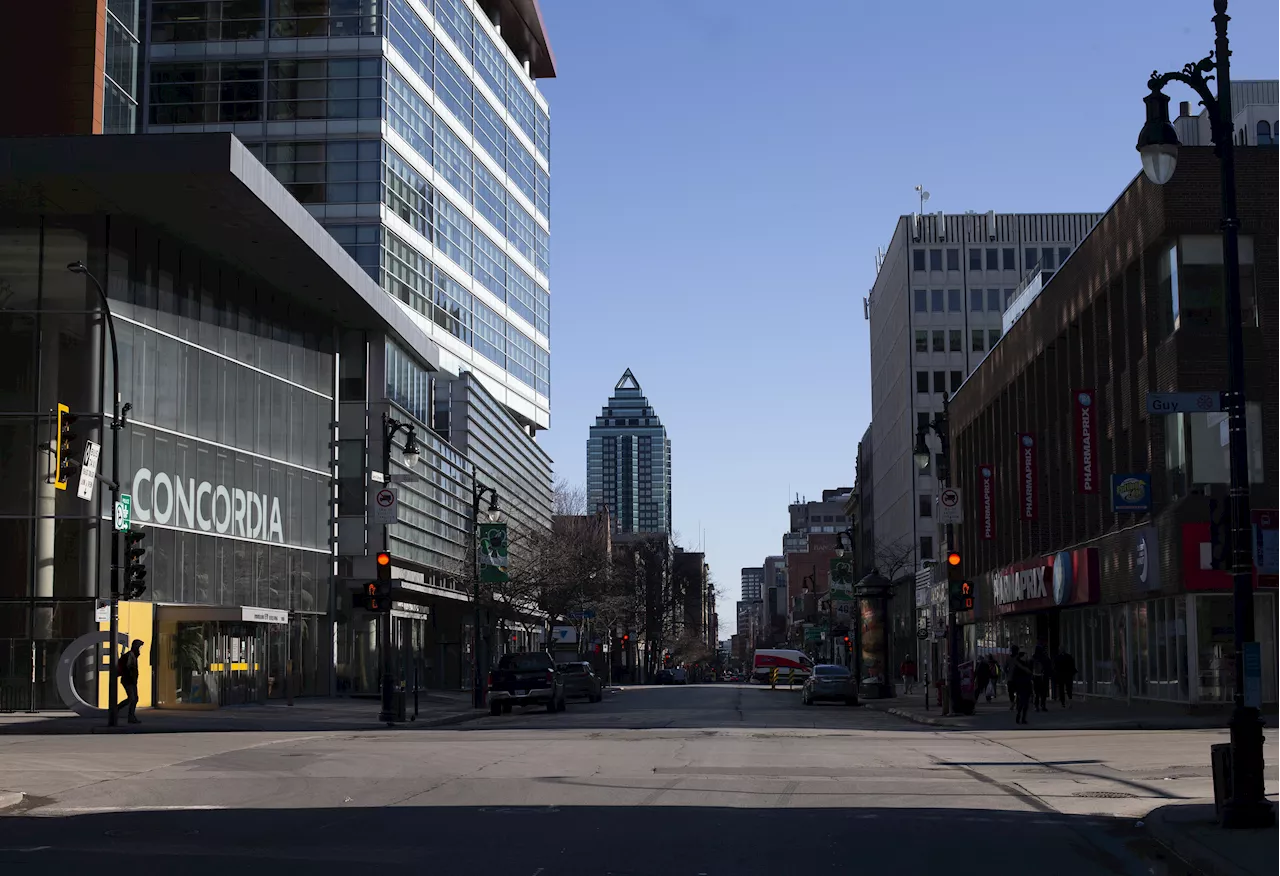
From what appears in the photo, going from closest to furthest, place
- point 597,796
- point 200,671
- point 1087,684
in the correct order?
1. point 597,796
2. point 200,671
3. point 1087,684

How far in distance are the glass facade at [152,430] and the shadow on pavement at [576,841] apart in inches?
1062

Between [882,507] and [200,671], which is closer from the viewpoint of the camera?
[200,671]

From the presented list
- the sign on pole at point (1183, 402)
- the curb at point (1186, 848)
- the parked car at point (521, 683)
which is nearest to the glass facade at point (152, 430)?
the parked car at point (521, 683)

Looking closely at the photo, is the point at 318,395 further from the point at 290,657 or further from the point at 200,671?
the point at 200,671

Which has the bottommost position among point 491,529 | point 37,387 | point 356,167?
point 491,529

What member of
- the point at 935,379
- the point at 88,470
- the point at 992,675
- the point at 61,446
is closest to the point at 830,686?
the point at 992,675

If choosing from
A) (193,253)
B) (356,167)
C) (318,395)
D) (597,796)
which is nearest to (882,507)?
(356,167)

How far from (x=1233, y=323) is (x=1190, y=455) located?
23338 millimetres

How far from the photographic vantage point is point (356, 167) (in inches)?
2899

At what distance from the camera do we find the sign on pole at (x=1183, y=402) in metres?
17.5

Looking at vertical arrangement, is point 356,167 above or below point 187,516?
above

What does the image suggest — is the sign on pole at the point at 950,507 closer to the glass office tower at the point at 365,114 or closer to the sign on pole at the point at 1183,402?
the sign on pole at the point at 1183,402

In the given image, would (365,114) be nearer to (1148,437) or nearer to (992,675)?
(992,675)

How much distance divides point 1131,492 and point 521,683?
18.6 metres
